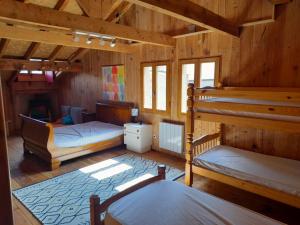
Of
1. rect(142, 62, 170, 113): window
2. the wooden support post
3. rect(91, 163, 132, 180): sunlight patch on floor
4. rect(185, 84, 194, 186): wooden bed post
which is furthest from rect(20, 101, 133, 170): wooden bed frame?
the wooden support post

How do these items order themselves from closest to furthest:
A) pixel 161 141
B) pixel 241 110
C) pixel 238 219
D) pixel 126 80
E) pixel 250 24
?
pixel 238 219 → pixel 241 110 → pixel 250 24 → pixel 161 141 → pixel 126 80

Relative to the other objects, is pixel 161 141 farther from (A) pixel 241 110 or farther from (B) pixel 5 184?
(B) pixel 5 184

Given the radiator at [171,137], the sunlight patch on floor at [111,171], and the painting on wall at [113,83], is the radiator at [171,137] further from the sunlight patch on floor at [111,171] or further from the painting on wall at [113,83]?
the painting on wall at [113,83]

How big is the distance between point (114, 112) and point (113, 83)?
2.40ft

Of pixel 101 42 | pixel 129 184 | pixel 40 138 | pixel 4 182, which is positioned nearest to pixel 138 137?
pixel 129 184

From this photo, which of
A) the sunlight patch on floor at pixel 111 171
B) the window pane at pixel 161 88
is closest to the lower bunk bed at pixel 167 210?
the sunlight patch on floor at pixel 111 171

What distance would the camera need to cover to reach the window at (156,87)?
439 centimetres

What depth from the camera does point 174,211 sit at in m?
1.59

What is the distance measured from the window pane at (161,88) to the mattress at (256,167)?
5.62 feet

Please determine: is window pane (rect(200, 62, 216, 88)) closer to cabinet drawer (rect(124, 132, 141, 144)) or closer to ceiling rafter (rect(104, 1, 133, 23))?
cabinet drawer (rect(124, 132, 141, 144))

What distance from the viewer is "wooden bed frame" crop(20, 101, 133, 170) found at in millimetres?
3732

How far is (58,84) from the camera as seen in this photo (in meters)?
7.29

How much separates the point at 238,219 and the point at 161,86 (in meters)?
→ 3.25

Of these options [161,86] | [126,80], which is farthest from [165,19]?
[126,80]
